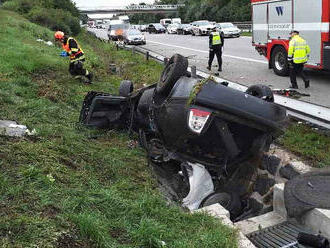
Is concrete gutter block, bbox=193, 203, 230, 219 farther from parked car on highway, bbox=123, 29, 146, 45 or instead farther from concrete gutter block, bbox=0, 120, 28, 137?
parked car on highway, bbox=123, 29, 146, 45

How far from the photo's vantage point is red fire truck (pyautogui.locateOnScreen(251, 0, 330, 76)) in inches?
413

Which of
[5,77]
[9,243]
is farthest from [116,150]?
[5,77]

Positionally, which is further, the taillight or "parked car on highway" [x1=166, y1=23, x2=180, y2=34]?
"parked car on highway" [x1=166, y1=23, x2=180, y2=34]

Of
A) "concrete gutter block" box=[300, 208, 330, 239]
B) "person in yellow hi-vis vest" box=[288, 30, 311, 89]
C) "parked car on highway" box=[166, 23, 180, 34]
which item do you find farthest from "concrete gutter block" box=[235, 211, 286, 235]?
"parked car on highway" box=[166, 23, 180, 34]

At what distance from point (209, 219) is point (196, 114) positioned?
1.20 metres

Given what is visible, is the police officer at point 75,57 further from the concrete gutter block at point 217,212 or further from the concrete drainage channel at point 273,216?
the concrete gutter block at point 217,212

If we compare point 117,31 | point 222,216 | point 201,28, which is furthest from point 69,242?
point 201,28

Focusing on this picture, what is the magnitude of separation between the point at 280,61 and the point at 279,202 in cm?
955

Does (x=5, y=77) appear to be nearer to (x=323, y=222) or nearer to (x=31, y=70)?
(x=31, y=70)

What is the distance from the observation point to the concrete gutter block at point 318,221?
3375 millimetres

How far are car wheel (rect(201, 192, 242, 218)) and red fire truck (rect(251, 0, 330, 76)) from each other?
7205mm

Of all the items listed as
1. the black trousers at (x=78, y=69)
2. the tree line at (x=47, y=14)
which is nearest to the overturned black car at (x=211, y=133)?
the black trousers at (x=78, y=69)

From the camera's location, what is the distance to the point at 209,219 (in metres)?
3.58

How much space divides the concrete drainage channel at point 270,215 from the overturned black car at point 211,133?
7.4 inches
